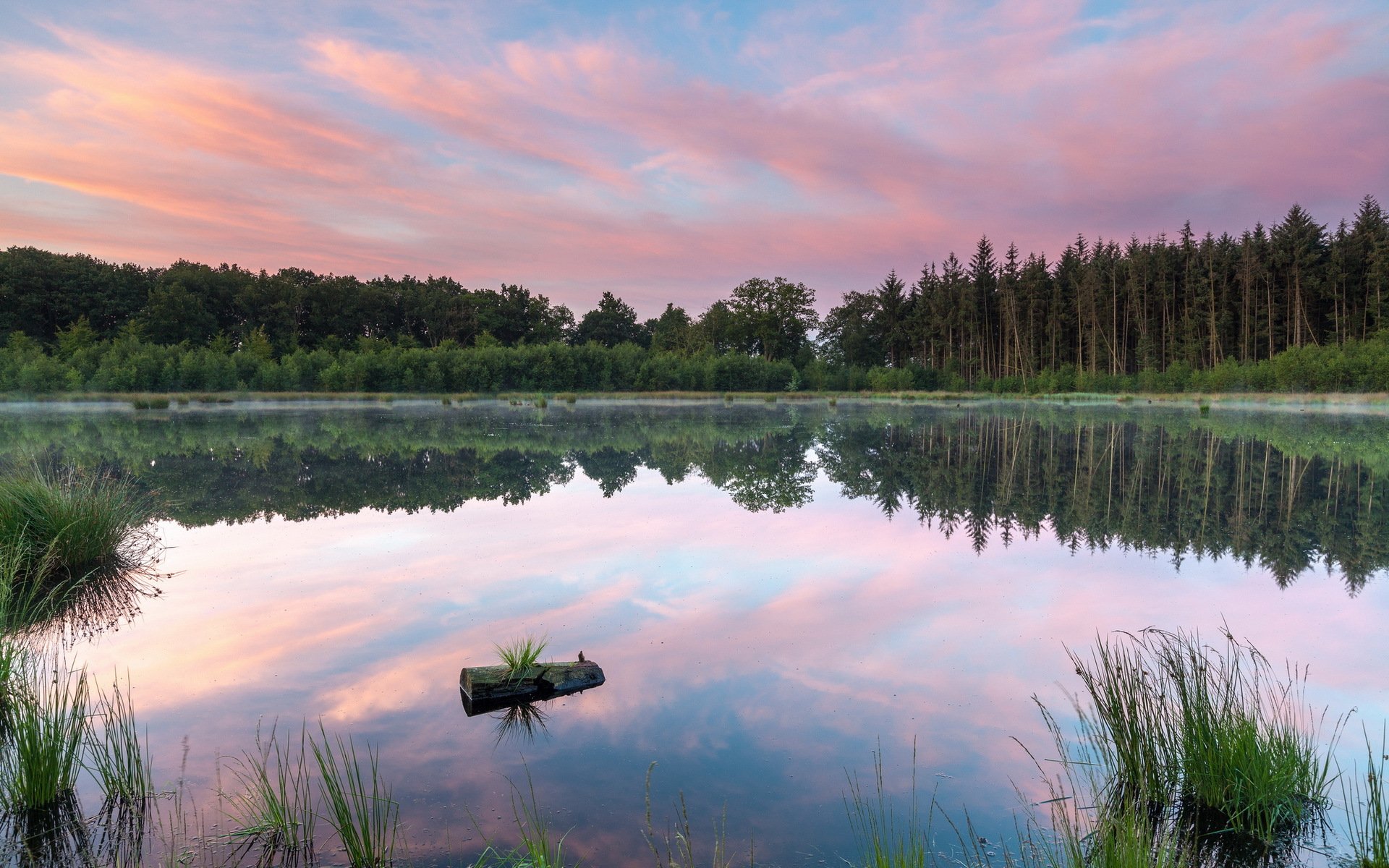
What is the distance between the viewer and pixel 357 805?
3.06 m

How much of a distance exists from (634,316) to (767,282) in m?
16.4

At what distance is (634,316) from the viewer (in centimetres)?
8131

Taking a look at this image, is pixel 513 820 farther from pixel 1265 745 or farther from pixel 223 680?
pixel 1265 745

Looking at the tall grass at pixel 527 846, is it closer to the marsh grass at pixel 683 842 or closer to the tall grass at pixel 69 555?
the marsh grass at pixel 683 842

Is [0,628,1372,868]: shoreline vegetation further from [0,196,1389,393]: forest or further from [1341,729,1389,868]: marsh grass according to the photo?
Answer: [0,196,1389,393]: forest

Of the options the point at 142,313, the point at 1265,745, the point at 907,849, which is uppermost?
the point at 142,313

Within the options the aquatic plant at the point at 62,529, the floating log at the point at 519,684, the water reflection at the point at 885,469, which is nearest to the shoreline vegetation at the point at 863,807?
the floating log at the point at 519,684

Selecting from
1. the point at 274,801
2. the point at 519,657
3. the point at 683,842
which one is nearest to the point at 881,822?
the point at 683,842

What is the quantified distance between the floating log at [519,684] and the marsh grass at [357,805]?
27.2 inches

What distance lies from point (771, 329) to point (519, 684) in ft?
213

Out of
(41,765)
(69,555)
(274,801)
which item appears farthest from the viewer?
(69,555)

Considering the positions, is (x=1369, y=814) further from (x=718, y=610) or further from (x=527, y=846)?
(x=718, y=610)

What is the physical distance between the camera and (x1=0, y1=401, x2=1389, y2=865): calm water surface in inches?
151

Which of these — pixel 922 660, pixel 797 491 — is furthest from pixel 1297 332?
pixel 922 660
